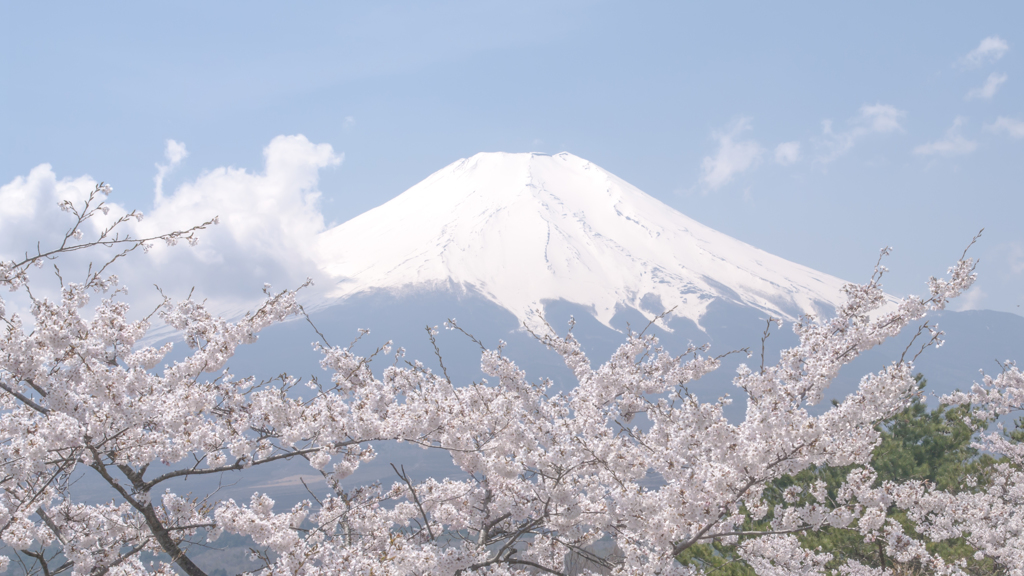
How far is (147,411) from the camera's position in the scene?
3502 millimetres

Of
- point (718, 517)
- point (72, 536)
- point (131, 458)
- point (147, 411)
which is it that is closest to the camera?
point (147, 411)

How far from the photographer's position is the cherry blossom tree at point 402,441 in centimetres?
355

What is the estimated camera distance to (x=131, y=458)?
383 cm

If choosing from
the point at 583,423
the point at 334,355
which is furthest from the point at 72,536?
the point at 583,423

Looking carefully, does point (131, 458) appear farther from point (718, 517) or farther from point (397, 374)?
point (718, 517)

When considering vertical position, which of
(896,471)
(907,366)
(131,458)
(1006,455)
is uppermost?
(1006,455)

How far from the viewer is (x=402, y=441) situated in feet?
15.6

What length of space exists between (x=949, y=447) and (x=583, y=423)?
10386 millimetres

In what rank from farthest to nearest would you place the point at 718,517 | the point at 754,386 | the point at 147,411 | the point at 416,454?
the point at 416,454, the point at 754,386, the point at 718,517, the point at 147,411

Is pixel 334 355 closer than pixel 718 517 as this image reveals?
No

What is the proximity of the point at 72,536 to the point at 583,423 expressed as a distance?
3947 mm

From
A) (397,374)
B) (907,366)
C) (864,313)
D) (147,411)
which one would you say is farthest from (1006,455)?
(147,411)

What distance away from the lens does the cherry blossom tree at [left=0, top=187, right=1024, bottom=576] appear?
3.55 m

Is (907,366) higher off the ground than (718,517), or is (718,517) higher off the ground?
(907,366)
